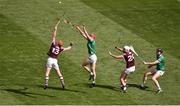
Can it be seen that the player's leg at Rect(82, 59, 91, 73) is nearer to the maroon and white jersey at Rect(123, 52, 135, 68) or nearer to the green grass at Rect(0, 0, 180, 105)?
the green grass at Rect(0, 0, 180, 105)

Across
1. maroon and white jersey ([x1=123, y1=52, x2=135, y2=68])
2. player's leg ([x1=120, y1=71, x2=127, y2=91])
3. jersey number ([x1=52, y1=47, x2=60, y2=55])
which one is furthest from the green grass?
jersey number ([x1=52, y1=47, x2=60, y2=55])

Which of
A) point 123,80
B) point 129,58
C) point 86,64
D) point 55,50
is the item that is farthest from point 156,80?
point 55,50

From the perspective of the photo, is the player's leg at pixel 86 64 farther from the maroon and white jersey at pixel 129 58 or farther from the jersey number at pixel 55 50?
the maroon and white jersey at pixel 129 58

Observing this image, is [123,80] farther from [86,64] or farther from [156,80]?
[86,64]

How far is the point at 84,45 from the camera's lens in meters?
36.4

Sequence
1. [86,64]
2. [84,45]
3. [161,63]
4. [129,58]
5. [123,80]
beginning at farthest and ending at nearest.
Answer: [84,45]
[86,64]
[161,63]
[123,80]
[129,58]

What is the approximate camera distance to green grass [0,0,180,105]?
29.8 meters

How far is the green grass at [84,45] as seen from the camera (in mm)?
29750

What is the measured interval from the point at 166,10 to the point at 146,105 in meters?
14.4

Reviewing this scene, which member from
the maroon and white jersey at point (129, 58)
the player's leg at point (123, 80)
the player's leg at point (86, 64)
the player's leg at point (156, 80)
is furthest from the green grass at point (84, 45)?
the maroon and white jersey at point (129, 58)

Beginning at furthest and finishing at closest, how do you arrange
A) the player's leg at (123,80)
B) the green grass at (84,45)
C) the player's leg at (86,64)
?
the player's leg at (86,64)
the player's leg at (123,80)
the green grass at (84,45)

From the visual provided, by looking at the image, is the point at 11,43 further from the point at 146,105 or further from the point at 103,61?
the point at 146,105

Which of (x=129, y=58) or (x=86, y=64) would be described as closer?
(x=129, y=58)

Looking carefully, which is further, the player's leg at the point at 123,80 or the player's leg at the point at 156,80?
the player's leg at the point at 156,80
